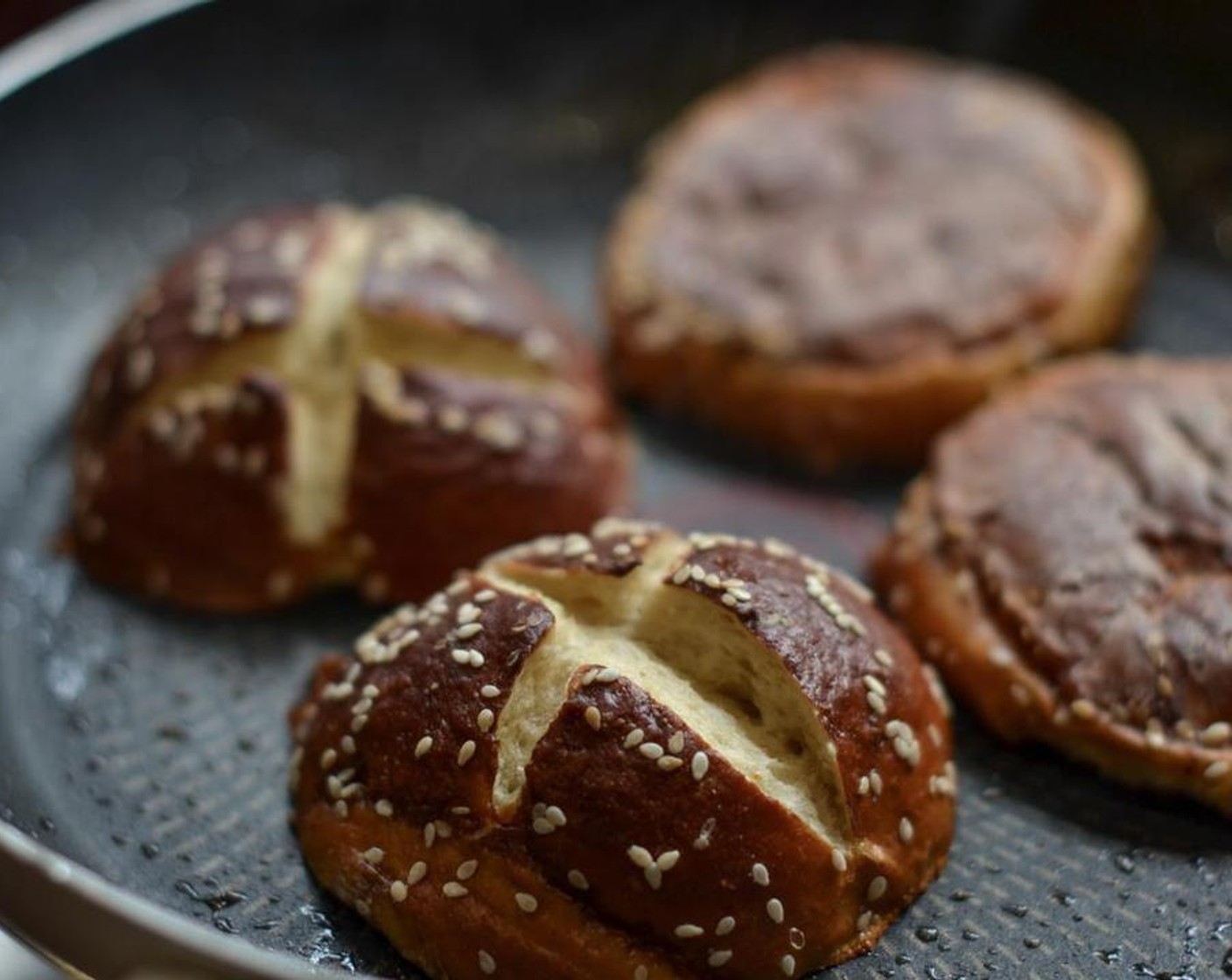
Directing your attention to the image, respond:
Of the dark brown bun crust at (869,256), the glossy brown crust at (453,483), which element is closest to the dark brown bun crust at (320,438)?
the glossy brown crust at (453,483)

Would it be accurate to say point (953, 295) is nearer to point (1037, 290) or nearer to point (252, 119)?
point (1037, 290)

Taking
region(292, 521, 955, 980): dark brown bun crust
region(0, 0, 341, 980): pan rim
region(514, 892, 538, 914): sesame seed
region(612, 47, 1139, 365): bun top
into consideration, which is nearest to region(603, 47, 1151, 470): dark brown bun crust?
region(612, 47, 1139, 365): bun top

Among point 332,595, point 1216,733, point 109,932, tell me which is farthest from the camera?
point 332,595

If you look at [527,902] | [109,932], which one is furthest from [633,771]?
[109,932]

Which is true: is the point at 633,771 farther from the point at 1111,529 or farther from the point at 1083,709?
the point at 1111,529

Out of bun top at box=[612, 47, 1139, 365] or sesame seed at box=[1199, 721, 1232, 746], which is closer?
sesame seed at box=[1199, 721, 1232, 746]

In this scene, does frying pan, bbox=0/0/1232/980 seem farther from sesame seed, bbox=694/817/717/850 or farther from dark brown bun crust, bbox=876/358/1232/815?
sesame seed, bbox=694/817/717/850

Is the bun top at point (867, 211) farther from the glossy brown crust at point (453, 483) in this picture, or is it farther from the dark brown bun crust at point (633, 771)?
the dark brown bun crust at point (633, 771)
